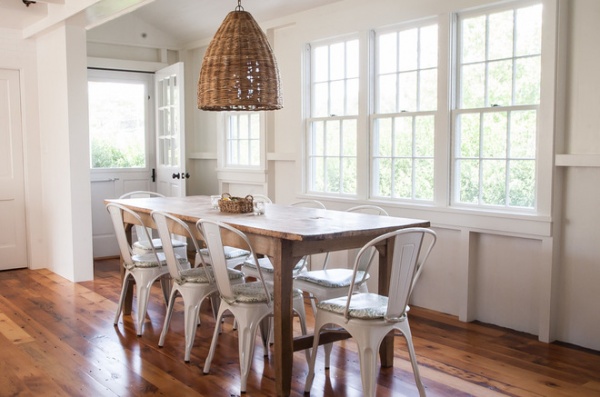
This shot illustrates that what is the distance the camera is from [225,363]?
3.86m

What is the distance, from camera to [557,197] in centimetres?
418

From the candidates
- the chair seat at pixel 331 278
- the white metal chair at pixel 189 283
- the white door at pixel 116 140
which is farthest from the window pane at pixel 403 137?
the white door at pixel 116 140

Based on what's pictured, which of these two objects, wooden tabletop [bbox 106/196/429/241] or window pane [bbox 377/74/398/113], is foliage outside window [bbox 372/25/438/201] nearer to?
window pane [bbox 377/74/398/113]

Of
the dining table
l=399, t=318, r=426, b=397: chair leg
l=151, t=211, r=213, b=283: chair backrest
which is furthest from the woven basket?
l=399, t=318, r=426, b=397: chair leg

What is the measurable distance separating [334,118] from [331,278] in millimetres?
2195

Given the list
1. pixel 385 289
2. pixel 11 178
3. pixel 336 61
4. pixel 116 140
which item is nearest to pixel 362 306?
pixel 385 289

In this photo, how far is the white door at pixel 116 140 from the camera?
7.41m

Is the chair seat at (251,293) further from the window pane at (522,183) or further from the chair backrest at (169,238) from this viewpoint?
the window pane at (522,183)

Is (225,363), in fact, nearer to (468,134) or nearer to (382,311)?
(382,311)

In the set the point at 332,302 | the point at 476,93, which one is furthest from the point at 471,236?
the point at 332,302

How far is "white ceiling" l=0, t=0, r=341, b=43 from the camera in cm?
598

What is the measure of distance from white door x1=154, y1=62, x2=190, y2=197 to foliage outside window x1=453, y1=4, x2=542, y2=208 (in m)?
3.20

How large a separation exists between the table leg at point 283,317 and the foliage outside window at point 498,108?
6.63 ft

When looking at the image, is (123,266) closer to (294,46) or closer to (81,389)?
(81,389)
